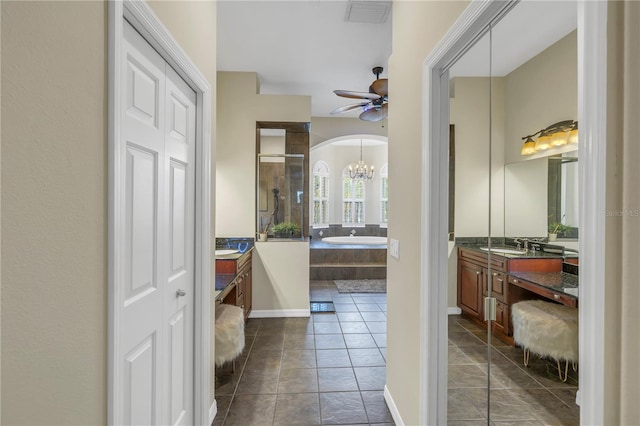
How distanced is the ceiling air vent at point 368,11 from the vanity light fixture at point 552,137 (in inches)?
87.2

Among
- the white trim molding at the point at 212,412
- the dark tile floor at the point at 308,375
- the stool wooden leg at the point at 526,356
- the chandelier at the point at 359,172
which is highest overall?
the chandelier at the point at 359,172

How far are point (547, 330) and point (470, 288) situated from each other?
0.48m

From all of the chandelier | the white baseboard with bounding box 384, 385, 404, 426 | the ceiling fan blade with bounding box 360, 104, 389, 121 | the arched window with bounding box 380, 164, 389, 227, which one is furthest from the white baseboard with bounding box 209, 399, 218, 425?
the arched window with bounding box 380, 164, 389, 227

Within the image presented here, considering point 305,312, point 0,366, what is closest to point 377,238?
point 305,312

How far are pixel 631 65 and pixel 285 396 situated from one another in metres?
2.57

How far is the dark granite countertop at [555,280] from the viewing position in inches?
34.6

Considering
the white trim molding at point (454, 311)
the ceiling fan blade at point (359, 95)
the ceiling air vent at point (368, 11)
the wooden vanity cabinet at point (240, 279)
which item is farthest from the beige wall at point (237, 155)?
the white trim molding at point (454, 311)

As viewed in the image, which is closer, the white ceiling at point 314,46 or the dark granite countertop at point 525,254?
the dark granite countertop at point 525,254

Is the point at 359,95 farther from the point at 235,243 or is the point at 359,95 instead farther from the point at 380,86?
the point at 235,243

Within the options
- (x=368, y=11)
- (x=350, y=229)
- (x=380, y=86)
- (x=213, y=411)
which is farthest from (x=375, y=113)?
(x=350, y=229)

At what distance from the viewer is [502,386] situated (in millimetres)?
1273

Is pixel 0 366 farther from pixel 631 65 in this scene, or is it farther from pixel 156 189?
pixel 631 65

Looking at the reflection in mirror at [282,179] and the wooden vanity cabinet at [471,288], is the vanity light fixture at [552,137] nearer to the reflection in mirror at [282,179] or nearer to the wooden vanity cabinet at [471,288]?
the wooden vanity cabinet at [471,288]

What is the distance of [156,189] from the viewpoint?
1.42m
